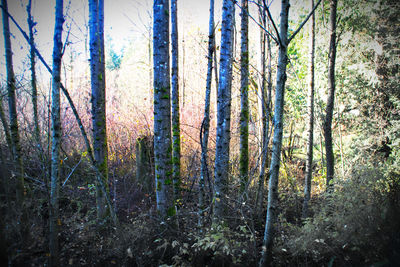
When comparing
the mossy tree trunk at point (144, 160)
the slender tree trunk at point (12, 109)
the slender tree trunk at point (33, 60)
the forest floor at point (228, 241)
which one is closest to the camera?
the forest floor at point (228, 241)

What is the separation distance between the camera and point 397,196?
3.29m

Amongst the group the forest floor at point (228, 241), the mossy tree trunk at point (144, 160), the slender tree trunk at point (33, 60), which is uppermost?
the slender tree trunk at point (33, 60)

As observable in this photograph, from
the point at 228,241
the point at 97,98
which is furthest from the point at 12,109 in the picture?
the point at 228,241

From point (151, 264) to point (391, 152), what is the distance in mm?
7893

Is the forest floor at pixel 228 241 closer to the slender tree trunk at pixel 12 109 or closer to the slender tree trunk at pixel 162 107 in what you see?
the slender tree trunk at pixel 162 107

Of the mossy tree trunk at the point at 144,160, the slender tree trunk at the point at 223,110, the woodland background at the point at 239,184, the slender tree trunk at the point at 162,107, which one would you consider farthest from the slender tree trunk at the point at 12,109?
the slender tree trunk at the point at 223,110

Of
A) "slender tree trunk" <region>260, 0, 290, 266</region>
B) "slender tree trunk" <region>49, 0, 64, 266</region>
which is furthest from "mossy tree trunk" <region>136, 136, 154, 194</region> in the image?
"slender tree trunk" <region>260, 0, 290, 266</region>

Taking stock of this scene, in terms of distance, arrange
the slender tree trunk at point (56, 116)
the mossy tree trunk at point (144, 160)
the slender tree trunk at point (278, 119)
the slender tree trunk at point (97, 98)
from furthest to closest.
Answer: the mossy tree trunk at point (144, 160) < the slender tree trunk at point (97, 98) < the slender tree trunk at point (56, 116) < the slender tree trunk at point (278, 119)

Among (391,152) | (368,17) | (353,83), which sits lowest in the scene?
(391,152)

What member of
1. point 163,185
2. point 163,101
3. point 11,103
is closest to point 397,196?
point 163,185

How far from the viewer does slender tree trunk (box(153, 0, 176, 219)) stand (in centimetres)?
372

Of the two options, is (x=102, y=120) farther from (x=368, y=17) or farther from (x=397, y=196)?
(x=368, y=17)

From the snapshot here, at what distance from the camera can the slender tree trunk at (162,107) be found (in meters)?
3.72

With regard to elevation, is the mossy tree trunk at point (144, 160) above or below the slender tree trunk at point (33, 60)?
below
